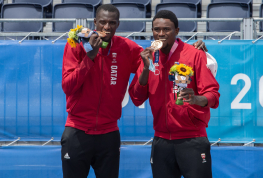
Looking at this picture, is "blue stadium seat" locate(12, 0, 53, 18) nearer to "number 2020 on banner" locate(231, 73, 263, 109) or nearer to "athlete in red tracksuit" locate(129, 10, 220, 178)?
"number 2020 on banner" locate(231, 73, 263, 109)

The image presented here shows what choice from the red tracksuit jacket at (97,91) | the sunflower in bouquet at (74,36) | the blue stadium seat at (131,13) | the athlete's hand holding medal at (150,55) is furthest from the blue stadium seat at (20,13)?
the athlete's hand holding medal at (150,55)

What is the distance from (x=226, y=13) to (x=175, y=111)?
4992 millimetres

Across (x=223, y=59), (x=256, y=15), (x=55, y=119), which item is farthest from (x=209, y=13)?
(x=55, y=119)

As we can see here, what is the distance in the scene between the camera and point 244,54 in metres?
4.43

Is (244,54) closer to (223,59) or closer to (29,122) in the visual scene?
(223,59)

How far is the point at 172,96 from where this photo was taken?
279 centimetres

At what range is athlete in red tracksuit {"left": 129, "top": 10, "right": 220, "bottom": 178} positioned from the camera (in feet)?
8.86

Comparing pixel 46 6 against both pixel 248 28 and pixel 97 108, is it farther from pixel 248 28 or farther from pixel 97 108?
pixel 97 108

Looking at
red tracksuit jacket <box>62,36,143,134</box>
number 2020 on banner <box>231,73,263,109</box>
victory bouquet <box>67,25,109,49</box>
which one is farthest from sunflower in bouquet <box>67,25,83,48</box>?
number 2020 on banner <box>231,73,263,109</box>

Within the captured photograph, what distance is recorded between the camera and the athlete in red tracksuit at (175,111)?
8.86 feet

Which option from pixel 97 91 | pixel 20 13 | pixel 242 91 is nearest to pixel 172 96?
pixel 97 91

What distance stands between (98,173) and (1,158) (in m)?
2.09

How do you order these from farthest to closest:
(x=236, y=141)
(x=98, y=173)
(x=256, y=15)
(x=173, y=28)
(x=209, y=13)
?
(x=256, y=15) → (x=209, y=13) → (x=236, y=141) → (x=98, y=173) → (x=173, y=28)

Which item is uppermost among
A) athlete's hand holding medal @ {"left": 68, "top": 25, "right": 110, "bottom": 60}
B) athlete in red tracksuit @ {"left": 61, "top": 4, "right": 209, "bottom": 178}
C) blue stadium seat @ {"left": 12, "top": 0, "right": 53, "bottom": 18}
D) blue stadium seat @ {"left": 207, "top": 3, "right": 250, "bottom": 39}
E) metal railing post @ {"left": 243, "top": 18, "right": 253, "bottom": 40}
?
blue stadium seat @ {"left": 12, "top": 0, "right": 53, "bottom": 18}
